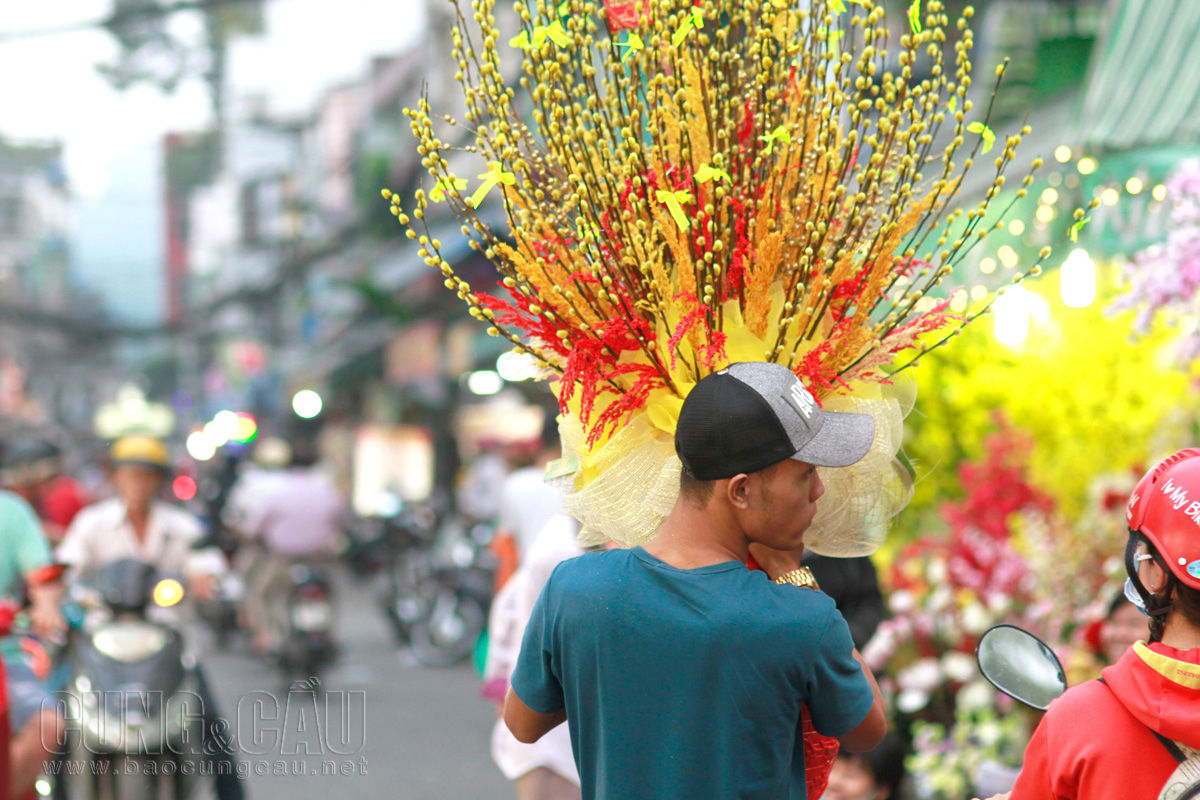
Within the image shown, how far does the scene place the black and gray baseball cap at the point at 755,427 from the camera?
2.00 m

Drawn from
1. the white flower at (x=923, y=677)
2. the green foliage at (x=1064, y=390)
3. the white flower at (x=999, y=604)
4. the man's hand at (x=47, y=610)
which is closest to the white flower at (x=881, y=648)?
the white flower at (x=923, y=677)

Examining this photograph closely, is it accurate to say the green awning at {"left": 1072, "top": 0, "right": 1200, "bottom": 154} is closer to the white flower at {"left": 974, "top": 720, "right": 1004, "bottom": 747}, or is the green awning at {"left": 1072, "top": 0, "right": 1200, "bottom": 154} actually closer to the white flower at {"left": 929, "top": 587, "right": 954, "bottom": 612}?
the white flower at {"left": 929, "top": 587, "right": 954, "bottom": 612}

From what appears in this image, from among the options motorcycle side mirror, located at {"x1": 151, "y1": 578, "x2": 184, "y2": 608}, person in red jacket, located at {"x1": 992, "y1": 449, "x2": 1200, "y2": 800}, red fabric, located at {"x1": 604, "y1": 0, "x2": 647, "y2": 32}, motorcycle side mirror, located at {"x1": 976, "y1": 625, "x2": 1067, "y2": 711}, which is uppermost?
Answer: red fabric, located at {"x1": 604, "y1": 0, "x2": 647, "y2": 32}

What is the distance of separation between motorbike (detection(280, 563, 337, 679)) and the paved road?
0.78 ft

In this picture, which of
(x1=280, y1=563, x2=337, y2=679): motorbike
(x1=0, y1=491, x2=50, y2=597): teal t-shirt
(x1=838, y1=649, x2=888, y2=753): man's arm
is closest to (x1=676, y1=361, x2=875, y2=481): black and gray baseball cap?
(x1=838, y1=649, x2=888, y2=753): man's arm

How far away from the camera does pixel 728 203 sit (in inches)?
88.4

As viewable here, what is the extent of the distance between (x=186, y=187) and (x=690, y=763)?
Result: 117 ft

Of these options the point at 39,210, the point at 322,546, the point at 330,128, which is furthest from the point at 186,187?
the point at 322,546

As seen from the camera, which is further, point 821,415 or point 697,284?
point 697,284

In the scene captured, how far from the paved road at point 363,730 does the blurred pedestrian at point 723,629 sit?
4870 millimetres

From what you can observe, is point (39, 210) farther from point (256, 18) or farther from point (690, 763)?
point (690, 763)

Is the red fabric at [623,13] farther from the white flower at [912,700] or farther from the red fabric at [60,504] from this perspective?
the red fabric at [60,504]

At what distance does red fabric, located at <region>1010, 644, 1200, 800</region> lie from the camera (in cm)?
183

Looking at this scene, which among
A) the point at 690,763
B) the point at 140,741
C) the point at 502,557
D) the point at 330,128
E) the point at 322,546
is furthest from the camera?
the point at 330,128
